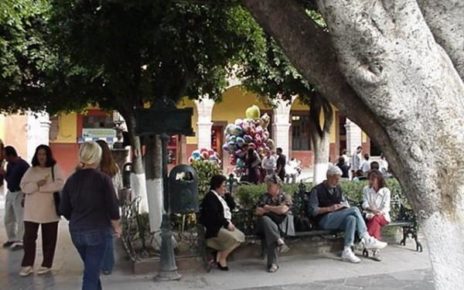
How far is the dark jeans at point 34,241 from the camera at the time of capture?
22.8ft

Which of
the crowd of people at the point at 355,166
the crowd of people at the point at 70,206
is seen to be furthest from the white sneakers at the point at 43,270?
the crowd of people at the point at 355,166

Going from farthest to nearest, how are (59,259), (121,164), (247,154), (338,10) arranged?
1. (247,154)
2. (121,164)
3. (59,259)
4. (338,10)

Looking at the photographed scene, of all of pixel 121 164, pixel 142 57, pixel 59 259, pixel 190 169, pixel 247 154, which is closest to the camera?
pixel 190 169

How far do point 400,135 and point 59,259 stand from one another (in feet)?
20.2

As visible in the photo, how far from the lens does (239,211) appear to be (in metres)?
8.03

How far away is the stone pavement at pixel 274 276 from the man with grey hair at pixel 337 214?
0.83ft

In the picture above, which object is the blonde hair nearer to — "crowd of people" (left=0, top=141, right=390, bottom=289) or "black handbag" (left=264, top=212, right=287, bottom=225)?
"crowd of people" (left=0, top=141, right=390, bottom=289)

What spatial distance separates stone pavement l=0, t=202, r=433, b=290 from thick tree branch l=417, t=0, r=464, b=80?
382 centimetres

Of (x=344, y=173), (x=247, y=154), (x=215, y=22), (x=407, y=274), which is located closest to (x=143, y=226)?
(x=215, y=22)

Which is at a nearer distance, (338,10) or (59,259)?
(338,10)

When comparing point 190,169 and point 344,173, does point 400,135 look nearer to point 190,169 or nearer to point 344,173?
point 190,169

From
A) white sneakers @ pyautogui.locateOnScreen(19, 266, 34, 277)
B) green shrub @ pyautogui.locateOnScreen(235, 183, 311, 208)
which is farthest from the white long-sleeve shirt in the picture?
white sneakers @ pyautogui.locateOnScreen(19, 266, 34, 277)

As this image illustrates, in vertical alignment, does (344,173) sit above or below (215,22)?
below

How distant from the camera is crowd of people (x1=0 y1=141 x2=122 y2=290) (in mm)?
5051
